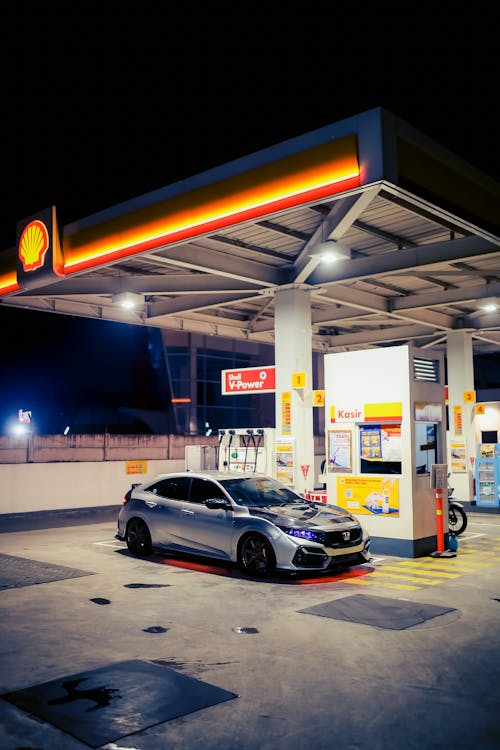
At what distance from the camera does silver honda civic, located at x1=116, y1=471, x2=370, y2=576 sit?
9984mm

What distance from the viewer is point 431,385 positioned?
13164 millimetres

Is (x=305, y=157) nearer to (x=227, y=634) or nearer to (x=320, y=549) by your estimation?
(x=320, y=549)

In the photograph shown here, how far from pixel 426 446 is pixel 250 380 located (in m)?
5.46

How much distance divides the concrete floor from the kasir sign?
19.8 feet

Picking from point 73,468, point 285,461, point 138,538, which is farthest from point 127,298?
point 138,538

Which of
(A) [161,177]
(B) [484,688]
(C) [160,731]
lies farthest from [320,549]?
(A) [161,177]

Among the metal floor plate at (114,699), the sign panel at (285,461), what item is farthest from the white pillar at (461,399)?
the metal floor plate at (114,699)

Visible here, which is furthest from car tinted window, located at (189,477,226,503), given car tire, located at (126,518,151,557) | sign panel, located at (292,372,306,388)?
sign panel, located at (292,372,306,388)

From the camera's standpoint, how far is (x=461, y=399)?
2322 centimetres

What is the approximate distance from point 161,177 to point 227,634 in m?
Result: 8.82

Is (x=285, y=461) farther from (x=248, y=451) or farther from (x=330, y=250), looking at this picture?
(x=330, y=250)

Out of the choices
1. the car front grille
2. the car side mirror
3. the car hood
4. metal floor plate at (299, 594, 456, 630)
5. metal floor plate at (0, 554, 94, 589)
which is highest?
the car side mirror

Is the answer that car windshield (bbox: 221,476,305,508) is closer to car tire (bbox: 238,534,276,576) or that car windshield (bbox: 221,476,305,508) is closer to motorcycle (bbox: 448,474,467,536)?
car tire (bbox: 238,534,276,576)

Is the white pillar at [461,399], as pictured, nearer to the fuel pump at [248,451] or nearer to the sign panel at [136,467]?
the fuel pump at [248,451]
